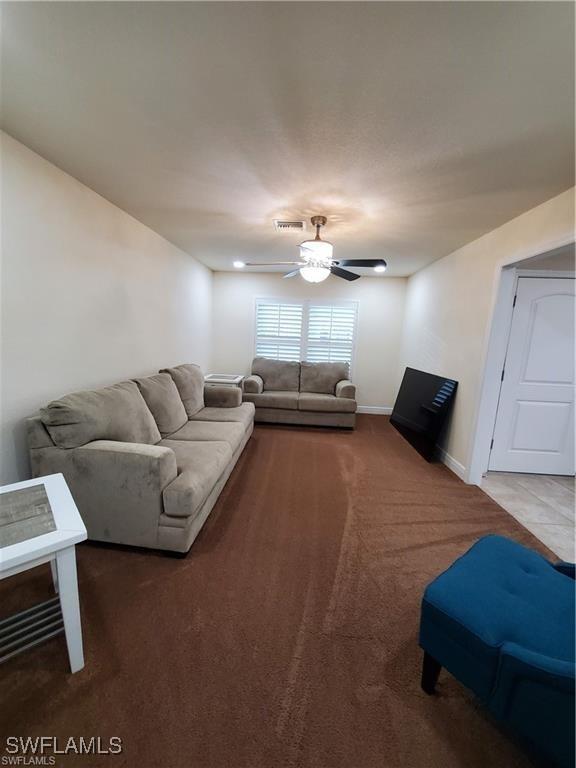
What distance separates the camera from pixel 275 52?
3.80 ft

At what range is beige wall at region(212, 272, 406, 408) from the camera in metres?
5.24

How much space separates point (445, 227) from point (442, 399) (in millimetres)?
1833

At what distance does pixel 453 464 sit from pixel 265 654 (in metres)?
2.78

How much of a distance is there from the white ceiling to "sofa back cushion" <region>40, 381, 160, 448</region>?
157 centimetres

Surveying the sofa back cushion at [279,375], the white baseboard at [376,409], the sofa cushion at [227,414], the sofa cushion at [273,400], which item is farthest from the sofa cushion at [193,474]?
the white baseboard at [376,409]

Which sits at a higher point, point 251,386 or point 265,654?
point 251,386

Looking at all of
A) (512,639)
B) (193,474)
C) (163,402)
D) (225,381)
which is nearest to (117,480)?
(193,474)

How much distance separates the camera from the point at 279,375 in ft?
16.6

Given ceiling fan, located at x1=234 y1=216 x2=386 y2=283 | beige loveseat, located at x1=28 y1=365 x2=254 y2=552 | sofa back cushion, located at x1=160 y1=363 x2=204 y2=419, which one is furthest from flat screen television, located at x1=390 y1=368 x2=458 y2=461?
sofa back cushion, located at x1=160 y1=363 x2=204 y2=419

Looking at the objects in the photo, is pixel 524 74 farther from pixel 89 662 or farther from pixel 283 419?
pixel 283 419

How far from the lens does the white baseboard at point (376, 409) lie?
18.1 ft

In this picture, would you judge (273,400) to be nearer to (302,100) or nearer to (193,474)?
(193,474)

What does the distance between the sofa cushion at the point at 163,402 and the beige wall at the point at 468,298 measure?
295cm

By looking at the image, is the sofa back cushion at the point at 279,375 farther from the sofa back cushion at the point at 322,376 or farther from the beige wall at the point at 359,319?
the beige wall at the point at 359,319
